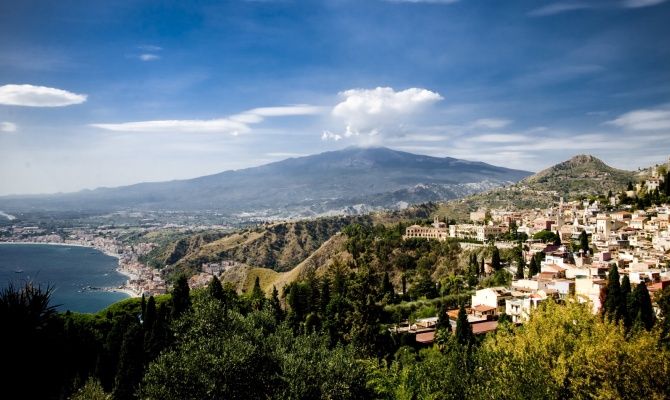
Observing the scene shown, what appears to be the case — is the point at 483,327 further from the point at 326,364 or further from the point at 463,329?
the point at 326,364

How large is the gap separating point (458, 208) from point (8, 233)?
186m

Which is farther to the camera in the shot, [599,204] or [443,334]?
[599,204]

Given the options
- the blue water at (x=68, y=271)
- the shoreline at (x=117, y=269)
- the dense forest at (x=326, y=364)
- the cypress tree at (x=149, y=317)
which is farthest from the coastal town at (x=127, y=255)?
the dense forest at (x=326, y=364)

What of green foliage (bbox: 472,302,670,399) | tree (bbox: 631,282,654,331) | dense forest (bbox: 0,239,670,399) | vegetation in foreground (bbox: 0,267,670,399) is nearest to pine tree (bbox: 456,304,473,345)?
tree (bbox: 631,282,654,331)

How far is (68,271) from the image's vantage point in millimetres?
124250

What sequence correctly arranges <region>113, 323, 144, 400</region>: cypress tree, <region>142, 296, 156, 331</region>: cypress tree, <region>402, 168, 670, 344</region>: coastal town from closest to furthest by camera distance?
1. <region>113, 323, 144, 400</region>: cypress tree
2. <region>142, 296, 156, 331</region>: cypress tree
3. <region>402, 168, 670, 344</region>: coastal town

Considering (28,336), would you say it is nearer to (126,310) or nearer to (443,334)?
(443,334)

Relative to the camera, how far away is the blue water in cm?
9119

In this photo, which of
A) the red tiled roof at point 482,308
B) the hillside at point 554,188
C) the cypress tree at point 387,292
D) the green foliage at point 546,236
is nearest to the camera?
the red tiled roof at point 482,308

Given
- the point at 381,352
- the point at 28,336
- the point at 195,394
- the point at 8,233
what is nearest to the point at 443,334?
the point at 381,352

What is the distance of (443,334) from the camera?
1142 inches

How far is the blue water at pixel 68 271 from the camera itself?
9119cm

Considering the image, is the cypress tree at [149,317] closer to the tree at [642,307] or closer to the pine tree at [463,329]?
the pine tree at [463,329]

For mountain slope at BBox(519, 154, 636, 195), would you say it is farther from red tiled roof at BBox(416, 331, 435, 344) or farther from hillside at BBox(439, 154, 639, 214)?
red tiled roof at BBox(416, 331, 435, 344)
